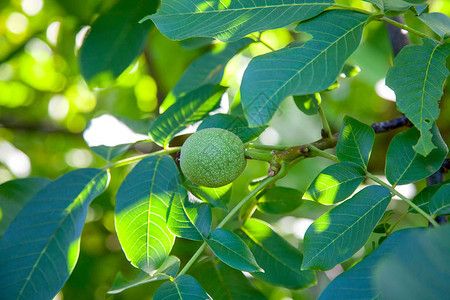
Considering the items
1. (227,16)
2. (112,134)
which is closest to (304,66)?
(227,16)

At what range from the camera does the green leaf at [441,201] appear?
83 cm

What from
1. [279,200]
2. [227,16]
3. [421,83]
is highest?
[227,16]

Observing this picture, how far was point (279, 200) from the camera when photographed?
3.87ft

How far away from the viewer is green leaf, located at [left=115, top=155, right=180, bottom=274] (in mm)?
952

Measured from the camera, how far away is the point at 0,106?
2473 mm

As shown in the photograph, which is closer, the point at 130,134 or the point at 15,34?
the point at 130,134

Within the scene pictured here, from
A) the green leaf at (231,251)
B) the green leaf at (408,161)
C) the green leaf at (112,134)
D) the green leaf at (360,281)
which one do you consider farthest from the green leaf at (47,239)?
the green leaf at (408,161)

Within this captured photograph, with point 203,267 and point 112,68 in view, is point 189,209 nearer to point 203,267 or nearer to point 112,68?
point 203,267

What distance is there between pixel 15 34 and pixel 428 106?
2146 mm

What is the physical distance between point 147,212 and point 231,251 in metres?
0.23

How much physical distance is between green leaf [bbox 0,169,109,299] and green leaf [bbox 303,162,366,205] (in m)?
0.54

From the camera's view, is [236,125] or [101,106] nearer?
[236,125]

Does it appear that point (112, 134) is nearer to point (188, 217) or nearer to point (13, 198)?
point (13, 198)

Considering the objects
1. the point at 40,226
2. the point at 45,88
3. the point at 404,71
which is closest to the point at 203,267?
the point at 40,226
